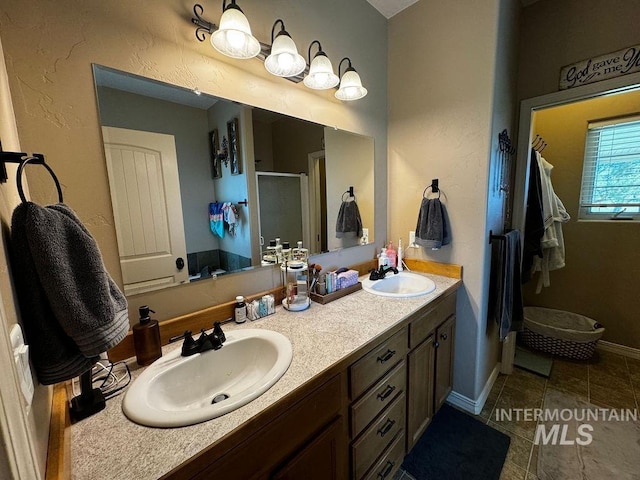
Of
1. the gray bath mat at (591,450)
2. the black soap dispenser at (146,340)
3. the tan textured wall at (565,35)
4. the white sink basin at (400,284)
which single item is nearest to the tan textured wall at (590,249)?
the tan textured wall at (565,35)

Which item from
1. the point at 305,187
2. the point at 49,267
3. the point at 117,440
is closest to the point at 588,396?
the point at 305,187

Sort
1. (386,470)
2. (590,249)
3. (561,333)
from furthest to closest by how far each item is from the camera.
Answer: (590,249), (561,333), (386,470)

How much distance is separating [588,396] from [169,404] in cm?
262

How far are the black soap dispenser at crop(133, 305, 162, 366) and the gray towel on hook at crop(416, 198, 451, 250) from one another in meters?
1.55

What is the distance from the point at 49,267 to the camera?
512 millimetres

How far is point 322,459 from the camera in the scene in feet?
2.86

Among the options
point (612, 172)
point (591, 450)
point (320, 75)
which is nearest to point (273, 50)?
point (320, 75)

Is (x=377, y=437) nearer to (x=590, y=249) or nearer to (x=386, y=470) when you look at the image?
(x=386, y=470)

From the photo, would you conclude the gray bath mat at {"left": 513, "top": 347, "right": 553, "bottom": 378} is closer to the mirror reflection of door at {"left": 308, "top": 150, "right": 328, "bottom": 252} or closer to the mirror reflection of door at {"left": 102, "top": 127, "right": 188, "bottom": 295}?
the mirror reflection of door at {"left": 308, "top": 150, "right": 328, "bottom": 252}

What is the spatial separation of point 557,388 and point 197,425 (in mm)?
2490

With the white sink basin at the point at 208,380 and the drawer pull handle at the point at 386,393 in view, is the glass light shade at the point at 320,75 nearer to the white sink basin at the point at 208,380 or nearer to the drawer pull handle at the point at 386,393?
the white sink basin at the point at 208,380

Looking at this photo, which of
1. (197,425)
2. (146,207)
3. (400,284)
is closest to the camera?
(197,425)

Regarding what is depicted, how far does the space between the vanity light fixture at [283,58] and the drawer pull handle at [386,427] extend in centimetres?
165

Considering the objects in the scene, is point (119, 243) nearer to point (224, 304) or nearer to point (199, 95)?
point (224, 304)
